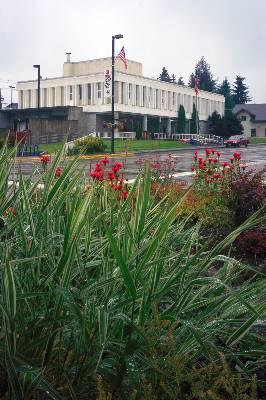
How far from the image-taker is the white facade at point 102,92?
225 ft

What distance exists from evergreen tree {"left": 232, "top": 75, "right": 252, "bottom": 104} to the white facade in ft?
175

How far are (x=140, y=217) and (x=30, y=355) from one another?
0.74m

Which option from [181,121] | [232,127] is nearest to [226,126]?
[232,127]

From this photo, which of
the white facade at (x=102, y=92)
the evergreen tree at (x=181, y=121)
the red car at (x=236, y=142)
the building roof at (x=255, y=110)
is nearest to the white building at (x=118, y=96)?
the white facade at (x=102, y=92)

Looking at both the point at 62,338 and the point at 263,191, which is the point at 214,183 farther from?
the point at 62,338

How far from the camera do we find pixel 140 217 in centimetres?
281

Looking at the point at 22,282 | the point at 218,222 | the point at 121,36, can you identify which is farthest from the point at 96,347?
the point at 121,36

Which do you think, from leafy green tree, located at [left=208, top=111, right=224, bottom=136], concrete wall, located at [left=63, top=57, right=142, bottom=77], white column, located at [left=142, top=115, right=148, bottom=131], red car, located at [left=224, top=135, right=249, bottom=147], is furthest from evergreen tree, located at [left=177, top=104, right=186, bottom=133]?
red car, located at [left=224, top=135, right=249, bottom=147]

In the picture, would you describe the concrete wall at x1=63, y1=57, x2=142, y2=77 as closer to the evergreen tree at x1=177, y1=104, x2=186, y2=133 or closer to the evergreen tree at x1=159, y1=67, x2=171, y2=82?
the evergreen tree at x1=177, y1=104, x2=186, y2=133

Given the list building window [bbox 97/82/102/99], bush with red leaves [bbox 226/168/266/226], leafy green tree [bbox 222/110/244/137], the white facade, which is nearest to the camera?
bush with red leaves [bbox 226/168/266/226]

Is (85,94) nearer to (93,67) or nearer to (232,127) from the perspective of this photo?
(93,67)

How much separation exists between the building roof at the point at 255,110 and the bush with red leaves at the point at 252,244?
315 ft

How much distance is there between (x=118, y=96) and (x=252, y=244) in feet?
205

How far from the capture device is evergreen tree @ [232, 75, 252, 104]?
135m
